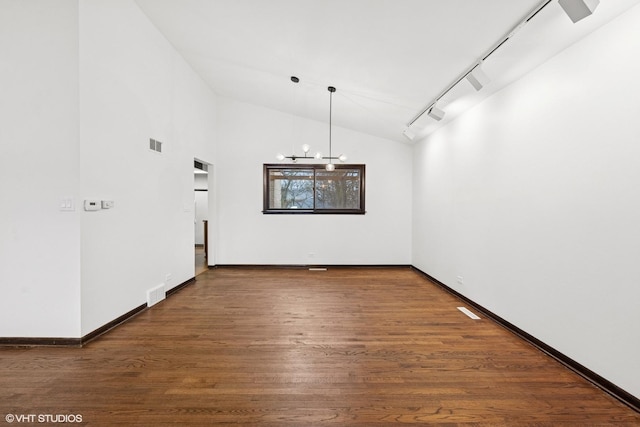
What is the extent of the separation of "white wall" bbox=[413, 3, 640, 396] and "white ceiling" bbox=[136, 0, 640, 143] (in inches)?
11.0

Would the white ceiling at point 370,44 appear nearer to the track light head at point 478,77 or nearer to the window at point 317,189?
the track light head at point 478,77

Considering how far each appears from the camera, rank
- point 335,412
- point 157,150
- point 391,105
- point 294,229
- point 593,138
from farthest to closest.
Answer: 1. point 294,229
2. point 391,105
3. point 157,150
4. point 593,138
5. point 335,412

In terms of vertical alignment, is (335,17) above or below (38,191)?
above

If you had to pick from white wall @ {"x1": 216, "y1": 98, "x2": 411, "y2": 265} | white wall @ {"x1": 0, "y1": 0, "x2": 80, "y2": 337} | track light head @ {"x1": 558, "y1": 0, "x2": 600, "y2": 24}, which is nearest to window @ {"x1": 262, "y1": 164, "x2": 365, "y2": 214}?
white wall @ {"x1": 216, "y1": 98, "x2": 411, "y2": 265}

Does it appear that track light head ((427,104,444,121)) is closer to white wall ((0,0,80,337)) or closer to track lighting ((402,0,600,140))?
track lighting ((402,0,600,140))

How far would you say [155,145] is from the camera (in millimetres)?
3570

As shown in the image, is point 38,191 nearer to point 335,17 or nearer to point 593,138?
point 335,17

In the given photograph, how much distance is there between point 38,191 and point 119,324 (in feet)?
5.16

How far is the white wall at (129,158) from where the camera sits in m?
2.54

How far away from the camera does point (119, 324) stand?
2889 mm

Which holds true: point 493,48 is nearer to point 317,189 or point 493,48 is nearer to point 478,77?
point 478,77

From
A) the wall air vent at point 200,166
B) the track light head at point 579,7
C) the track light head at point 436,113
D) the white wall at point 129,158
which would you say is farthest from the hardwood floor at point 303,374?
the wall air vent at point 200,166

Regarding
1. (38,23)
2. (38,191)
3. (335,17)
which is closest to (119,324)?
(38,191)

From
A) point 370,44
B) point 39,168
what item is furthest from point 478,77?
point 39,168
